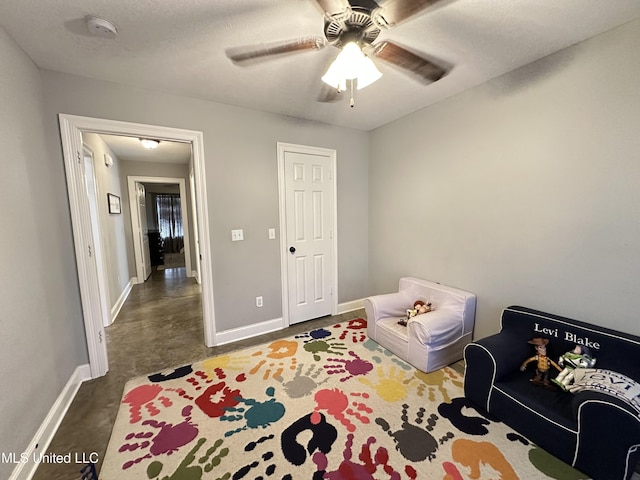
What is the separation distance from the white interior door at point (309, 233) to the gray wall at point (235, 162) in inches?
6.4

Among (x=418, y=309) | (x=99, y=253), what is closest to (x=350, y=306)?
(x=418, y=309)

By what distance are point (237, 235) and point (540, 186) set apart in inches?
108

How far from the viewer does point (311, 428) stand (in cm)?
167

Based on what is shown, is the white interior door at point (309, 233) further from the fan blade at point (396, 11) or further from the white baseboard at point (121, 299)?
the white baseboard at point (121, 299)

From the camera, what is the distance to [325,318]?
3.45m

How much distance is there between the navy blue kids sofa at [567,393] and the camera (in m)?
1.22

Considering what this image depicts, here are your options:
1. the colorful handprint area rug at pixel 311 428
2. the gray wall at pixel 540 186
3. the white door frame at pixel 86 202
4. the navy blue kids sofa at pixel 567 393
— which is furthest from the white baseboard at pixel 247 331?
the navy blue kids sofa at pixel 567 393

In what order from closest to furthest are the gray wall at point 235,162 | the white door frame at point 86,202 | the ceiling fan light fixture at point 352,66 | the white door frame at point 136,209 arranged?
the ceiling fan light fixture at point 352,66 → the white door frame at point 86,202 → the gray wall at point 235,162 → the white door frame at point 136,209

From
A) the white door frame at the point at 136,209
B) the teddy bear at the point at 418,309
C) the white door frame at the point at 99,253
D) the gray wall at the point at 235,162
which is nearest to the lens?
the gray wall at the point at 235,162

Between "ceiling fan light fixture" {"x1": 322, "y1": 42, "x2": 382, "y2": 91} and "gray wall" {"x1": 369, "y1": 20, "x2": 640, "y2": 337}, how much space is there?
146cm

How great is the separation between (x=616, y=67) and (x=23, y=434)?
13.4 ft

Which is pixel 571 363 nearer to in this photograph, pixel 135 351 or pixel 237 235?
pixel 237 235

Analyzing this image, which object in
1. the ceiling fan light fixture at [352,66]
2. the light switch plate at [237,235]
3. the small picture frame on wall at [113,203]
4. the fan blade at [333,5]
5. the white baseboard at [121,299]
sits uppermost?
the fan blade at [333,5]

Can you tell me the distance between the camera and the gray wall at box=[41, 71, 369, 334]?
218 cm
